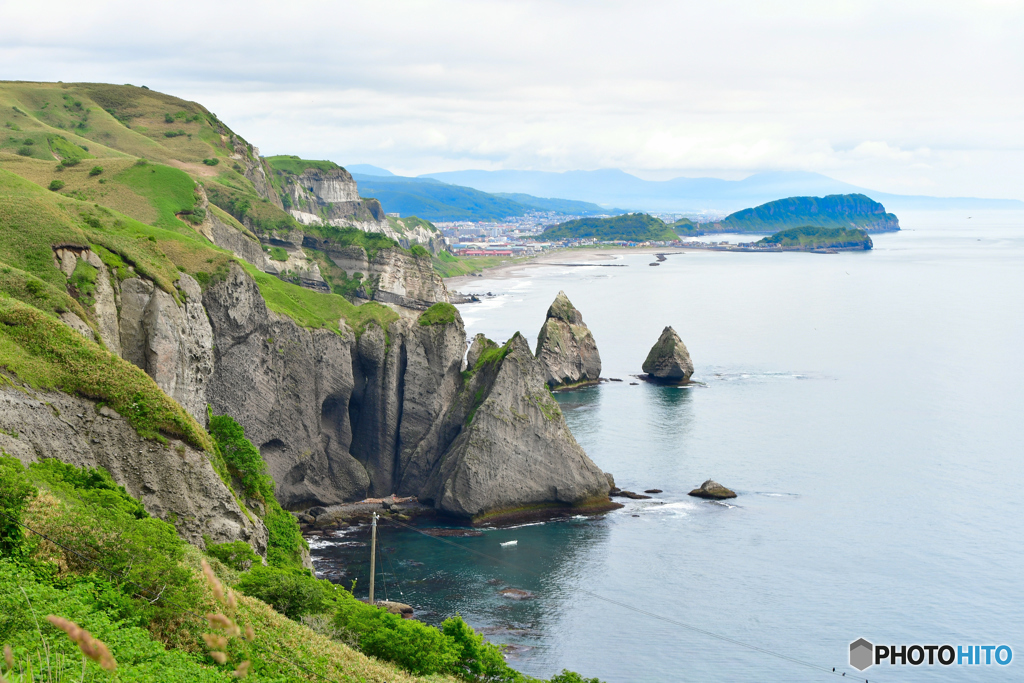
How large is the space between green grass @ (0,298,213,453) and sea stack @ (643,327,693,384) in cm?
7553

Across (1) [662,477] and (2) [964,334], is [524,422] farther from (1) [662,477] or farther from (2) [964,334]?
(2) [964,334]

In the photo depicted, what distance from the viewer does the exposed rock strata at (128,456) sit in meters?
27.3

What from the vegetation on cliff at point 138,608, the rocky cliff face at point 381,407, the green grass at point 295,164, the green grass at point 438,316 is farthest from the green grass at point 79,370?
the green grass at point 295,164

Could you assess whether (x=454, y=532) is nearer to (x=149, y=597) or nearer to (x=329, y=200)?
(x=149, y=597)

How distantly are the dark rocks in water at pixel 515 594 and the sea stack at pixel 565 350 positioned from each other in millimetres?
52846

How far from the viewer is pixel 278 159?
563ft

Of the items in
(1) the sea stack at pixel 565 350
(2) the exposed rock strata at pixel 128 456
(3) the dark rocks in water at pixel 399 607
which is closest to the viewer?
(2) the exposed rock strata at pixel 128 456

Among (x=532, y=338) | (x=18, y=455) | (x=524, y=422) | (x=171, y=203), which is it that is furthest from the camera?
(x=532, y=338)

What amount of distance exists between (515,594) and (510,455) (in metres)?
11.5

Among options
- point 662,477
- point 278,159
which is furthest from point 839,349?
point 278,159

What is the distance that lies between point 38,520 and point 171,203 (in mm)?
50021

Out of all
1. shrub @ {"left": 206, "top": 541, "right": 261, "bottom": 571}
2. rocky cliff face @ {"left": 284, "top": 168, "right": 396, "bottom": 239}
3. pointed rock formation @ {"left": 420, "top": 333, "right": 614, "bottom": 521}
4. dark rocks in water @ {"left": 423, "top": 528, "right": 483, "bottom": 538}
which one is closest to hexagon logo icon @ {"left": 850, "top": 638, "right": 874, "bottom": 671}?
pointed rock formation @ {"left": 420, "top": 333, "right": 614, "bottom": 521}

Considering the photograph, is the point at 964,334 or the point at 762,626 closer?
the point at 762,626

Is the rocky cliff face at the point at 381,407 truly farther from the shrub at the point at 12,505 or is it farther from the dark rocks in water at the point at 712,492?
the shrub at the point at 12,505
